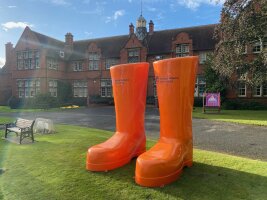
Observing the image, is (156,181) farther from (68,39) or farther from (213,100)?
(68,39)

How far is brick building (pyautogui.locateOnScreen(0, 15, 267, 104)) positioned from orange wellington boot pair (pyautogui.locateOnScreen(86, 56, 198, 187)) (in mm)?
25239

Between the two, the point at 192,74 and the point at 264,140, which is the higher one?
the point at 192,74

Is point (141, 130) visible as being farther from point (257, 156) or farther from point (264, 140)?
point (264, 140)

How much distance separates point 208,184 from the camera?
5.04 metres

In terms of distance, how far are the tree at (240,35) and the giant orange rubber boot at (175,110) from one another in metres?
13.9

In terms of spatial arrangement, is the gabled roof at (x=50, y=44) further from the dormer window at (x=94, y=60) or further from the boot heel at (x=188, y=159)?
the boot heel at (x=188, y=159)

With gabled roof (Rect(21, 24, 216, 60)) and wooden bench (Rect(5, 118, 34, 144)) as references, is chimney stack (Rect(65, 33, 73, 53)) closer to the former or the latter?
gabled roof (Rect(21, 24, 216, 60))

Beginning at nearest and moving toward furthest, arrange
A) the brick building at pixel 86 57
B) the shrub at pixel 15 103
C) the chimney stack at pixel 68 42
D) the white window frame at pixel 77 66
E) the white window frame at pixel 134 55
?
the brick building at pixel 86 57, the shrub at pixel 15 103, the white window frame at pixel 134 55, the white window frame at pixel 77 66, the chimney stack at pixel 68 42

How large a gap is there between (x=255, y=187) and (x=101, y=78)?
Answer: 32193 millimetres

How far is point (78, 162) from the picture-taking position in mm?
6602

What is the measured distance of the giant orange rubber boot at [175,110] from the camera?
209 inches

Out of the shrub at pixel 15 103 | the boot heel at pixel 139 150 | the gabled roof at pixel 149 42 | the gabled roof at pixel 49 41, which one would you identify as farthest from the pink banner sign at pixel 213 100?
the gabled roof at pixel 49 41

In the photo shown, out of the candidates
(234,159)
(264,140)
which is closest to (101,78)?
(264,140)

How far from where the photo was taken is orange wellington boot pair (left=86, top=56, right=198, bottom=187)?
5.03 metres
